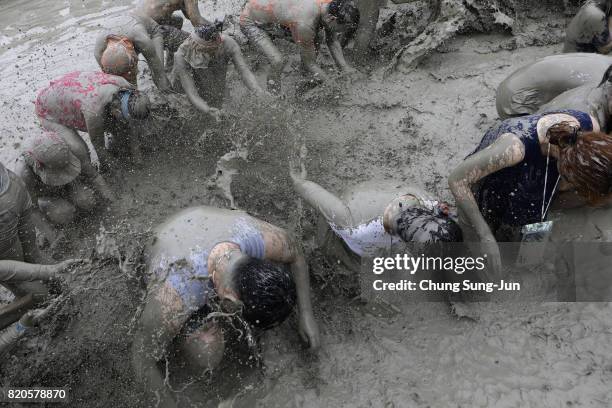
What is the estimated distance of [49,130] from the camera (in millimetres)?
3953

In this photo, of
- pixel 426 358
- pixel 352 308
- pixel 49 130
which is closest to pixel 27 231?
pixel 49 130

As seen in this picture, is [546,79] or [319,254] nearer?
[319,254]

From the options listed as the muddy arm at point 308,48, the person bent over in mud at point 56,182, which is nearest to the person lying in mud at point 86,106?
the person bent over in mud at point 56,182

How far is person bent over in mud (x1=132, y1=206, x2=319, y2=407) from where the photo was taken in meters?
2.06

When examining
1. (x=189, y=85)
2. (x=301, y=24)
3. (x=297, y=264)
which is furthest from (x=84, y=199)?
(x=301, y=24)

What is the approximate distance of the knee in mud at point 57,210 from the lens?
3.88 m

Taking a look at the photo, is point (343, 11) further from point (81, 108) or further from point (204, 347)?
point (204, 347)

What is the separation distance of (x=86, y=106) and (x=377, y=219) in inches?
107

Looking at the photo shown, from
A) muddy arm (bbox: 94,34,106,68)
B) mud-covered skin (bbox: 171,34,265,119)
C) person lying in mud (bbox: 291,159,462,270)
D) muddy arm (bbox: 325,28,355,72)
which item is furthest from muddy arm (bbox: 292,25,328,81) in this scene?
person lying in mud (bbox: 291,159,462,270)

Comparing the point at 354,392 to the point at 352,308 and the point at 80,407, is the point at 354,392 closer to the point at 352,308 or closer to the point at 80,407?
the point at 352,308

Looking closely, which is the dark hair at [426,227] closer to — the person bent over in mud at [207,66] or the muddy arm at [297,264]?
the muddy arm at [297,264]

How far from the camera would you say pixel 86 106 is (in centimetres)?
385

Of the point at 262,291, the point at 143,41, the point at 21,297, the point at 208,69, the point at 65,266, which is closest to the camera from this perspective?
the point at 262,291

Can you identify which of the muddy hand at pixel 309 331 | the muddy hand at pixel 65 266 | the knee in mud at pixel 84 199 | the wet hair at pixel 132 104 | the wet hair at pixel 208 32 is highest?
the wet hair at pixel 208 32
